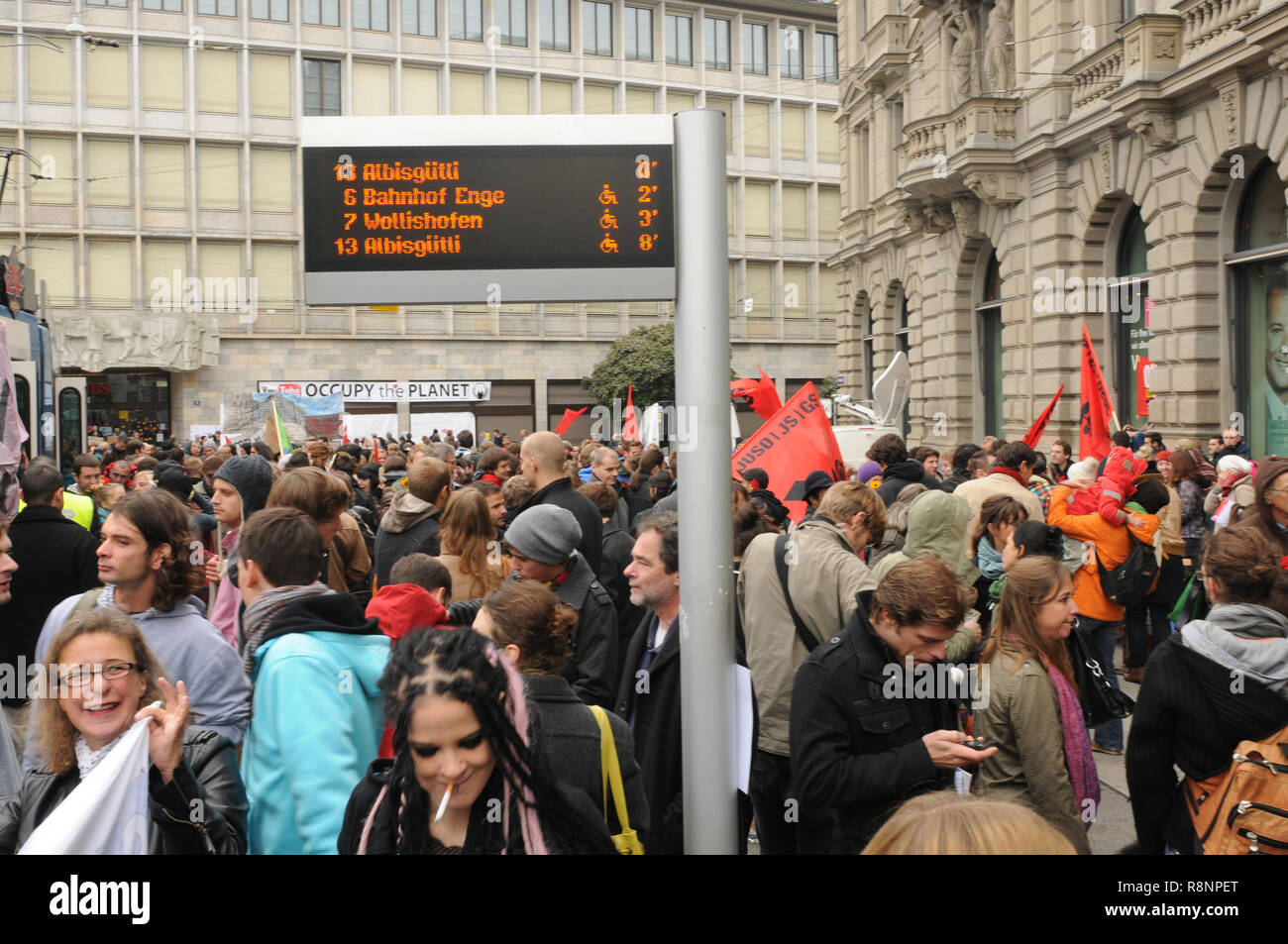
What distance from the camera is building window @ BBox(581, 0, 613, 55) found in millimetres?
48688

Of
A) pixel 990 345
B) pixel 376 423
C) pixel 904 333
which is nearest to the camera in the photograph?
pixel 990 345

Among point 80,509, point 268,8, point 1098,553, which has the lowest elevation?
point 1098,553

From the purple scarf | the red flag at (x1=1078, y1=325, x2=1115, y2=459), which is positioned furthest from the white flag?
the red flag at (x1=1078, y1=325, x2=1115, y2=459)

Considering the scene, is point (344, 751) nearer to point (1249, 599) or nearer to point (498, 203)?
point (498, 203)

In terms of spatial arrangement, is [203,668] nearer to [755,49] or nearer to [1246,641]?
[1246,641]

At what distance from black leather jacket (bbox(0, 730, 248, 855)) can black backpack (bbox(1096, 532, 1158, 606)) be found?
642 centimetres

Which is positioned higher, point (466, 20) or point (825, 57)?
point (825, 57)

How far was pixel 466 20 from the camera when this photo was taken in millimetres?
47250

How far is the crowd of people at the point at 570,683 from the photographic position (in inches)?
94.0

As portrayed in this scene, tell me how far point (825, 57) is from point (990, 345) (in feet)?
110

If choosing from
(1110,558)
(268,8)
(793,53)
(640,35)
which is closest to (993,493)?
(1110,558)

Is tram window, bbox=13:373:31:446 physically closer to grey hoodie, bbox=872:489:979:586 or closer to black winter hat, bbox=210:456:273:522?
black winter hat, bbox=210:456:273:522

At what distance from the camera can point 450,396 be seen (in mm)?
46656

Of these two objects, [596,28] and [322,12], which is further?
[596,28]
